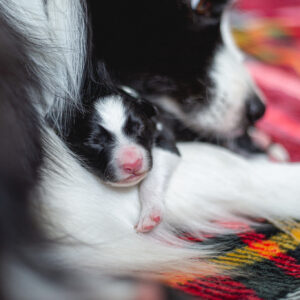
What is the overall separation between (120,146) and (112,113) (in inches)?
1.8

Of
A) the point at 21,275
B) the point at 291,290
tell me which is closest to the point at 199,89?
the point at 291,290

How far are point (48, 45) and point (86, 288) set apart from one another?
1.10ft

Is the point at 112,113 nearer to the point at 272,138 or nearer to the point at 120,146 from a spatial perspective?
the point at 120,146

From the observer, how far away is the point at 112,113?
725mm

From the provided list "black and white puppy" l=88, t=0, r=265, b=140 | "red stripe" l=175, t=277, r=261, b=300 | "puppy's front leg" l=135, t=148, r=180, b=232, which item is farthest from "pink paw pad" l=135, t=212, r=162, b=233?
"black and white puppy" l=88, t=0, r=265, b=140

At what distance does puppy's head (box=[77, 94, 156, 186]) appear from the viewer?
27.3 inches

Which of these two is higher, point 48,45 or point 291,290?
point 48,45

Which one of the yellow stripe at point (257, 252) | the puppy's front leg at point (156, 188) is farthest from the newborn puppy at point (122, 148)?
the yellow stripe at point (257, 252)

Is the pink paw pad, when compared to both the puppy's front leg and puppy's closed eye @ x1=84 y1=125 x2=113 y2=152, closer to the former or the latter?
the puppy's front leg

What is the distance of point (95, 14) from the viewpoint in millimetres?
725

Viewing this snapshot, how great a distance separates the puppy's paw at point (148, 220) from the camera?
0.69m

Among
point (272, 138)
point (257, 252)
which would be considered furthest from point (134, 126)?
point (272, 138)

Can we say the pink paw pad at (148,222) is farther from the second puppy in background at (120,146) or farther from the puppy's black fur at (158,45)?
the puppy's black fur at (158,45)

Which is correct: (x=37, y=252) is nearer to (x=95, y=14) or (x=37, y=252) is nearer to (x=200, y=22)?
(x=95, y=14)
